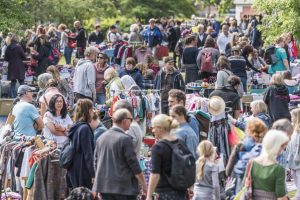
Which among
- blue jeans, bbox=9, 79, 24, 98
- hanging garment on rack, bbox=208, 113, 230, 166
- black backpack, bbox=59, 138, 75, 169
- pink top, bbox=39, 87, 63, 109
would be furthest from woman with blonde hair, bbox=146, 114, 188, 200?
blue jeans, bbox=9, 79, 24, 98

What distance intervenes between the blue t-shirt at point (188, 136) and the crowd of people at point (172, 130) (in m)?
0.01

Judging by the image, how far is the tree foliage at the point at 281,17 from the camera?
26891 mm

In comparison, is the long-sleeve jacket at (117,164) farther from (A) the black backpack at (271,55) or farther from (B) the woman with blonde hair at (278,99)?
(A) the black backpack at (271,55)

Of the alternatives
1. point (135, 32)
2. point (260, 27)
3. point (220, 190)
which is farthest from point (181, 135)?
point (135, 32)

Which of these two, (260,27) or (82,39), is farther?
(82,39)

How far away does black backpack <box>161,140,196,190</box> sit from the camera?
13.5 metres

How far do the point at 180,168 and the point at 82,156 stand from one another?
233cm

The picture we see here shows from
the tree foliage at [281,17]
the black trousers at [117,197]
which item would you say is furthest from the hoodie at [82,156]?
the tree foliage at [281,17]

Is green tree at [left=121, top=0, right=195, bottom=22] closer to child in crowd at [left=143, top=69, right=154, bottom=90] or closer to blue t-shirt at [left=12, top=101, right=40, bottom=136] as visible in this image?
child in crowd at [left=143, top=69, right=154, bottom=90]

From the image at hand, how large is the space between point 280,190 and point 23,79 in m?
17.2

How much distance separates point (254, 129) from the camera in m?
14.1

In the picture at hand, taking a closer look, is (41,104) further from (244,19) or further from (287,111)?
(244,19)

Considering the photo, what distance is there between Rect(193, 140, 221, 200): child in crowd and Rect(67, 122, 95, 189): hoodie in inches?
58.1

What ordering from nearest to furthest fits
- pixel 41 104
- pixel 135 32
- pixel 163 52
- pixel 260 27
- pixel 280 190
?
1. pixel 280 190
2. pixel 41 104
3. pixel 260 27
4. pixel 135 32
5. pixel 163 52
